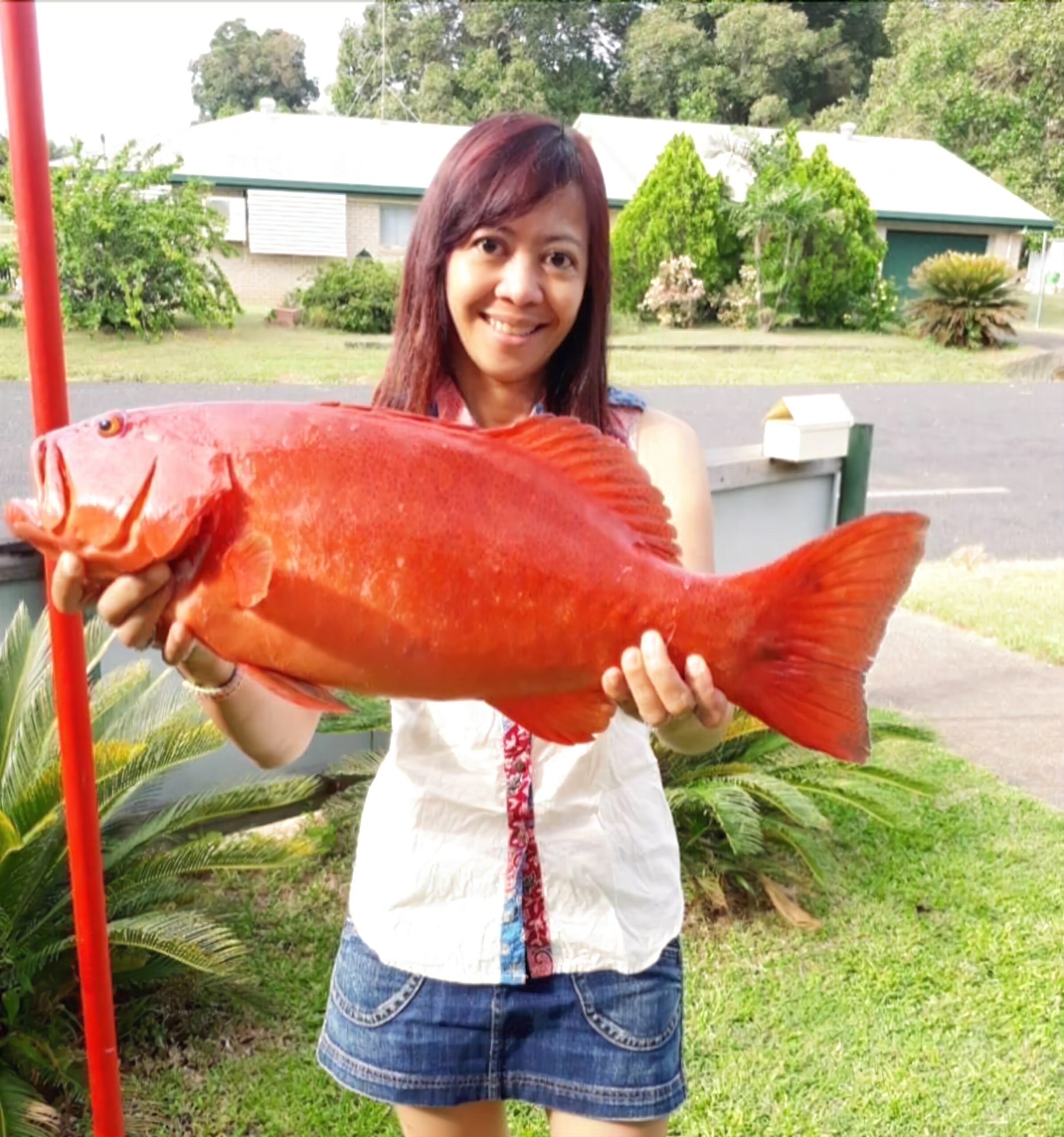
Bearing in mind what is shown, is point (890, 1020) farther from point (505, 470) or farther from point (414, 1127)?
point (505, 470)

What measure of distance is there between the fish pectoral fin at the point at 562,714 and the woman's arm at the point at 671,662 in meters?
0.03

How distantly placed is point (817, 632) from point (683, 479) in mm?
453

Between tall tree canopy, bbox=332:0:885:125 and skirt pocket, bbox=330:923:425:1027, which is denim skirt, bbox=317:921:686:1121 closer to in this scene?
skirt pocket, bbox=330:923:425:1027

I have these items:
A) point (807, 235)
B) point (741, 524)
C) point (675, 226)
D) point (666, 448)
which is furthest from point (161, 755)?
point (807, 235)

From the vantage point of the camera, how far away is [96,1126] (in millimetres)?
2270

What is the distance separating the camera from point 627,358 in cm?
1878

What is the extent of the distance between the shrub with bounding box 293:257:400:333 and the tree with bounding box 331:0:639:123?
2474cm

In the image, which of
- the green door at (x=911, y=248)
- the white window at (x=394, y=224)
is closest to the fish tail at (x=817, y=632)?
the white window at (x=394, y=224)

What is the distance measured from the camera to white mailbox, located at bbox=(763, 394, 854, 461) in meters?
4.85

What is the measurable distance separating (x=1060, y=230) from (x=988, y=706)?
103ft

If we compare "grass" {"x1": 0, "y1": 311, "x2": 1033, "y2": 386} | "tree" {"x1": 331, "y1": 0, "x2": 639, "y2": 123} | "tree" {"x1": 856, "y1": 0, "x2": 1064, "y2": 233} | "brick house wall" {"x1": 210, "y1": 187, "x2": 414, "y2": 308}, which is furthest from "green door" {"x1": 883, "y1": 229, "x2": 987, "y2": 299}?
"tree" {"x1": 331, "y1": 0, "x2": 639, "y2": 123}

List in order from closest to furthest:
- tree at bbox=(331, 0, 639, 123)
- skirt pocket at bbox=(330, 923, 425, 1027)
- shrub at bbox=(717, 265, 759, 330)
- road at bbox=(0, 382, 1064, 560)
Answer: skirt pocket at bbox=(330, 923, 425, 1027), road at bbox=(0, 382, 1064, 560), shrub at bbox=(717, 265, 759, 330), tree at bbox=(331, 0, 639, 123)

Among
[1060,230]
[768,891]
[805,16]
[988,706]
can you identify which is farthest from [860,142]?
[768,891]

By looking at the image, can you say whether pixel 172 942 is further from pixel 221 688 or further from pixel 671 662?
pixel 671 662
